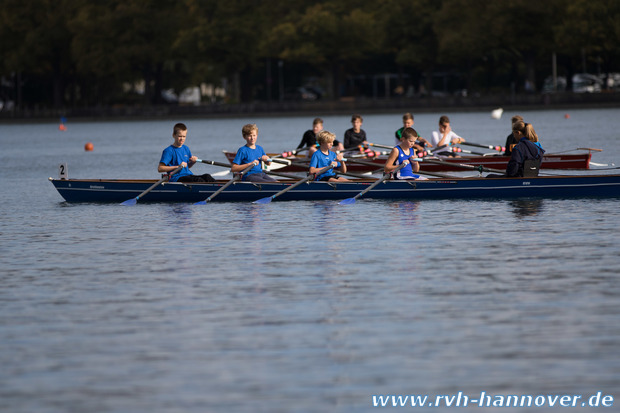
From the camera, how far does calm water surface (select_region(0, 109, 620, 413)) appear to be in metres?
→ 9.18

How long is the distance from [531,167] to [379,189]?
312cm

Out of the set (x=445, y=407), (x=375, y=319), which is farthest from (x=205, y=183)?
(x=445, y=407)

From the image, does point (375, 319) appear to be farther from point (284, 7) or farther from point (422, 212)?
point (284, 7)

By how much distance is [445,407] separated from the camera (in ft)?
28.1

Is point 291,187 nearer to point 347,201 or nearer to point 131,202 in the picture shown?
point 347,201

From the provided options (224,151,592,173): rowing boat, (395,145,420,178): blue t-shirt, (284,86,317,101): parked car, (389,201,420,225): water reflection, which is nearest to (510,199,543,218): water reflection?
(389,201,420,225): water reflection

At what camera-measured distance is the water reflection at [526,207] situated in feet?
69.4

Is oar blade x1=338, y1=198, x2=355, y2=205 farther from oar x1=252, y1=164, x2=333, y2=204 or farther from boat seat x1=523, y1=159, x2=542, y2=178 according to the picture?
boat seat x1=523, y1=159, x2=542, y2=178

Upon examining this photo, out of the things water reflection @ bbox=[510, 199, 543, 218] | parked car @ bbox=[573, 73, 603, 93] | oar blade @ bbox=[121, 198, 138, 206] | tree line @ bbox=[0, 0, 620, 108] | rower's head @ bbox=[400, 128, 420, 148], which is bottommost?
water reflection @ bbox=[510, 199, 543, 218]

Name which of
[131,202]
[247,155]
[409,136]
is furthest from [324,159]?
[131,202]

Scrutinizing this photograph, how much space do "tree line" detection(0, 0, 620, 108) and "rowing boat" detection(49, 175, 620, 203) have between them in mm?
76777

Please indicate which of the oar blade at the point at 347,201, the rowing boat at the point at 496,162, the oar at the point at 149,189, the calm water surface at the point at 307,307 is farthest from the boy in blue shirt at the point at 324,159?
the rowing boat at the point at 496,162

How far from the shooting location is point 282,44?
11462 centimetres

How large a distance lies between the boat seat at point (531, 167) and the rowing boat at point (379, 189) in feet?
0.38
